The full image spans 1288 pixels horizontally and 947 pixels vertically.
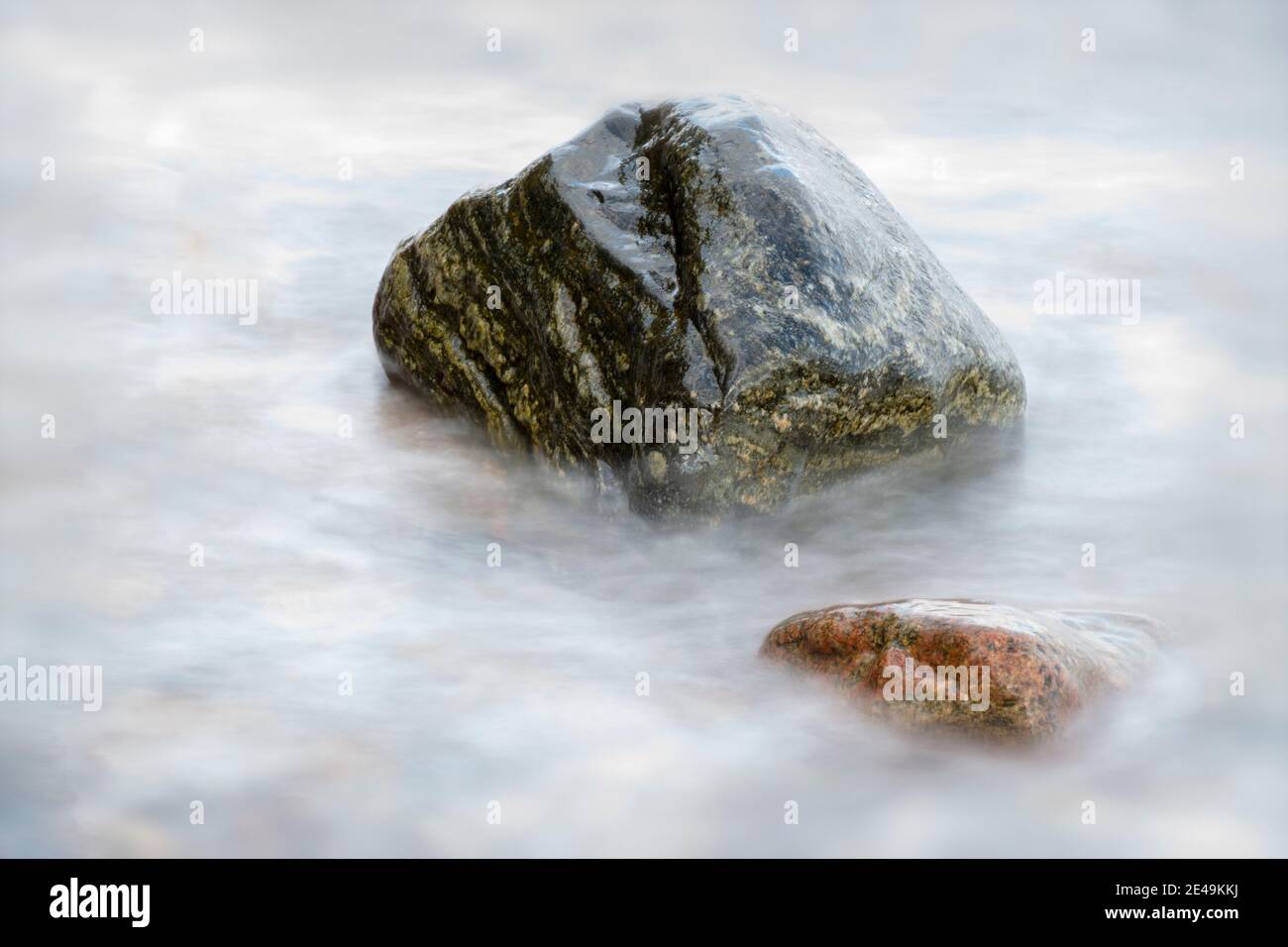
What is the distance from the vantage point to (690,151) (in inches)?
218

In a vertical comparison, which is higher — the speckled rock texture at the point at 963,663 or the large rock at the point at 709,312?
the large rock at the point at 709,312

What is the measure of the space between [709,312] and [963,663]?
1799 mm

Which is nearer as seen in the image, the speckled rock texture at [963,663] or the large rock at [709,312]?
the speckled rock texture at [963,663]

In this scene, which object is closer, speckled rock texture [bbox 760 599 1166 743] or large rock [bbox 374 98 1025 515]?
speckled rock texture [bbox 760 599 1166 743]

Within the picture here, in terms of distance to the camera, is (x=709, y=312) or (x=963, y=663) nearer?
(x=963, y=663)

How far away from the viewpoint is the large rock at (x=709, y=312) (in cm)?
519

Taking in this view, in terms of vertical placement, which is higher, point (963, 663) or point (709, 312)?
point (709, 312)

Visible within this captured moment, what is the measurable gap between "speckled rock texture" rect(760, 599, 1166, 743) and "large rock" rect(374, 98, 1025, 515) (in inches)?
38.7

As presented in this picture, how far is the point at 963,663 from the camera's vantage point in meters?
4.09

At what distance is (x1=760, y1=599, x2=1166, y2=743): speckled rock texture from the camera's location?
407 cm

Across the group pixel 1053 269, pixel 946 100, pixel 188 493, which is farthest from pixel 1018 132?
pixel 188 493

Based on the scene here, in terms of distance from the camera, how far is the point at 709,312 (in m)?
5.22

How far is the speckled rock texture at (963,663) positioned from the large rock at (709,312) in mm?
982

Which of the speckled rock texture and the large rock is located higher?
the large rock
